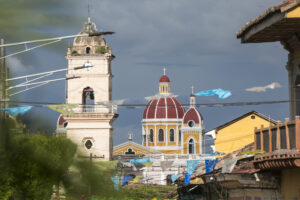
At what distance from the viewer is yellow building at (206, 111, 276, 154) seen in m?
43.3

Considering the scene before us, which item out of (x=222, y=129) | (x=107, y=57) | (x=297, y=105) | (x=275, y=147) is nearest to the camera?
(x=275, y=147)

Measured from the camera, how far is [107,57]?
78.0 metres

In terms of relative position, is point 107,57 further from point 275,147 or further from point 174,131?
point 174,131

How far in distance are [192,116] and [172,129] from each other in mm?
5053

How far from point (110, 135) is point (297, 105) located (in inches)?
2595

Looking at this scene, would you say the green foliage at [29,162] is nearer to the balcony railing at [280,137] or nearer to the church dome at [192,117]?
the balcony railing at [280,137]

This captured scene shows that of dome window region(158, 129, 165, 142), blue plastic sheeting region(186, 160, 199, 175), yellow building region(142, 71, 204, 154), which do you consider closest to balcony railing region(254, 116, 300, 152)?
blue plastic sheeting region(186, 160, 199, 175)

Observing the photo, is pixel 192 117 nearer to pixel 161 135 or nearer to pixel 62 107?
pixel 161 135

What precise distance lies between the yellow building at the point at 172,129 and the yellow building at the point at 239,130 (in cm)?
10506

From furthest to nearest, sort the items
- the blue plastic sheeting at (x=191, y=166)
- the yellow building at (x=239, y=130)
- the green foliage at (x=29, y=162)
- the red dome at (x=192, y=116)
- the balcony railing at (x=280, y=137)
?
the red dome at (x=192, y=116) < the yellow building at (x=239, y=130) < the blue plastic sheeting at (x=191, y=166) < the balcony railing at (x=280, y=137) < the green foliage at (x=29, y=162)

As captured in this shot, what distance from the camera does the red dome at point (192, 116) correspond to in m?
154

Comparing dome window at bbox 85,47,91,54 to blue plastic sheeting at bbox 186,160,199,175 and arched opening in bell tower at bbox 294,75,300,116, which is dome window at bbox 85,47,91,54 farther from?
arched opening in bell tower at bbox 294,75,300,116

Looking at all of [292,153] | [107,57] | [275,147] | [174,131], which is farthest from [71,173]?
[174,131]

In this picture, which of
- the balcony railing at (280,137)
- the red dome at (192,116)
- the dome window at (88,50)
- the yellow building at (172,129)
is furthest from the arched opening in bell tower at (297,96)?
A: the red dome at (192,116)
